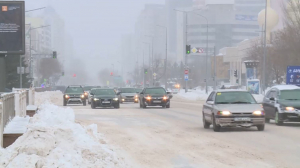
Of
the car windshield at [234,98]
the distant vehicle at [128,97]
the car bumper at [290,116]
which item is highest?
the car windshield at [234,98]

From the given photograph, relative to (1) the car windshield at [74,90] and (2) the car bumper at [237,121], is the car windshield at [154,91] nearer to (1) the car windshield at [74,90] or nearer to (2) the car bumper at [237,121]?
(1) the car windshield at [74,90]

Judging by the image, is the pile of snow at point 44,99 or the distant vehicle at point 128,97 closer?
the pile of snow at point 44,99

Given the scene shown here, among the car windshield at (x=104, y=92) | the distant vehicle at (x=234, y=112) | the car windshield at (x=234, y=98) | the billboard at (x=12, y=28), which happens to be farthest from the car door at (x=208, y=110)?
the car windshield at (x=104, y=92)

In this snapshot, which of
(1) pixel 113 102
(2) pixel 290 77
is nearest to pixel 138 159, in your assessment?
(1) pixel 113 102

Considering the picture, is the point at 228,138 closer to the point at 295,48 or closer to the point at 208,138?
the point at 208,138

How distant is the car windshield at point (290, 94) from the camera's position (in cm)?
2559

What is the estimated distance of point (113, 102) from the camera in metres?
43.2

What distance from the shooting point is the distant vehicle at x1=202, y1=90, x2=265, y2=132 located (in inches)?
822

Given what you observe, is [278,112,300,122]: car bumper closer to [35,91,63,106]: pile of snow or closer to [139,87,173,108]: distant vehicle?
[139,87,173,108]: distant vehicle

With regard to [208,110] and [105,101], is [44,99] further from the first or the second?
[208,110]

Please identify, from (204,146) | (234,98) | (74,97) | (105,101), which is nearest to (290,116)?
(234,98)

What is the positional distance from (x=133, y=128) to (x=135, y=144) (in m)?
6.30

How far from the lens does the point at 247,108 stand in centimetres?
2125

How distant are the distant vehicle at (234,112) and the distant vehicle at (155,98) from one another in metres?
21.2
